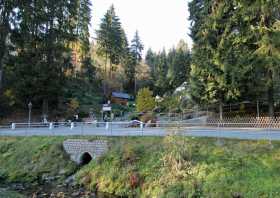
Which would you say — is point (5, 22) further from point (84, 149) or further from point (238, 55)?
point (238, 55)

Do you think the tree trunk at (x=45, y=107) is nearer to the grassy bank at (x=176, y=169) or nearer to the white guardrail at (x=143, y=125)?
the white guardrail at (x=143, y=125)

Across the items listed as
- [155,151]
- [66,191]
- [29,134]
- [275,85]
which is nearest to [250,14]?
[275,85]

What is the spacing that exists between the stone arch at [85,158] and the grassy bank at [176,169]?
61 centimetres

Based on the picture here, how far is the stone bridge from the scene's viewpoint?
1812 centimetres

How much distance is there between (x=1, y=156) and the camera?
21406 mm

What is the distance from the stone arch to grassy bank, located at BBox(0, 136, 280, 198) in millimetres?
610

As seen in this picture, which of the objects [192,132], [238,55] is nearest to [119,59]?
[238,55]

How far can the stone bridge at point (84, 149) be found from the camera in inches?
714

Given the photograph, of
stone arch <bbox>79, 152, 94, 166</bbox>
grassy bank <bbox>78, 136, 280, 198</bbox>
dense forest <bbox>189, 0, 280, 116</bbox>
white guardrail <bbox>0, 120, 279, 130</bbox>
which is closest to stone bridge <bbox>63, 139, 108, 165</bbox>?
stone arch <bbox>79, 152, 94, 166</bbox>

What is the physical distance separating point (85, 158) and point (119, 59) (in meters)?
49.0

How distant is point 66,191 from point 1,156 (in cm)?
801

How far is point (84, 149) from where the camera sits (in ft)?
61.9

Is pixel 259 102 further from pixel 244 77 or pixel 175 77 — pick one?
pixel 175 77

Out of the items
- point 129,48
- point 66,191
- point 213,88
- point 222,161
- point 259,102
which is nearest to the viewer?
point 222,161
